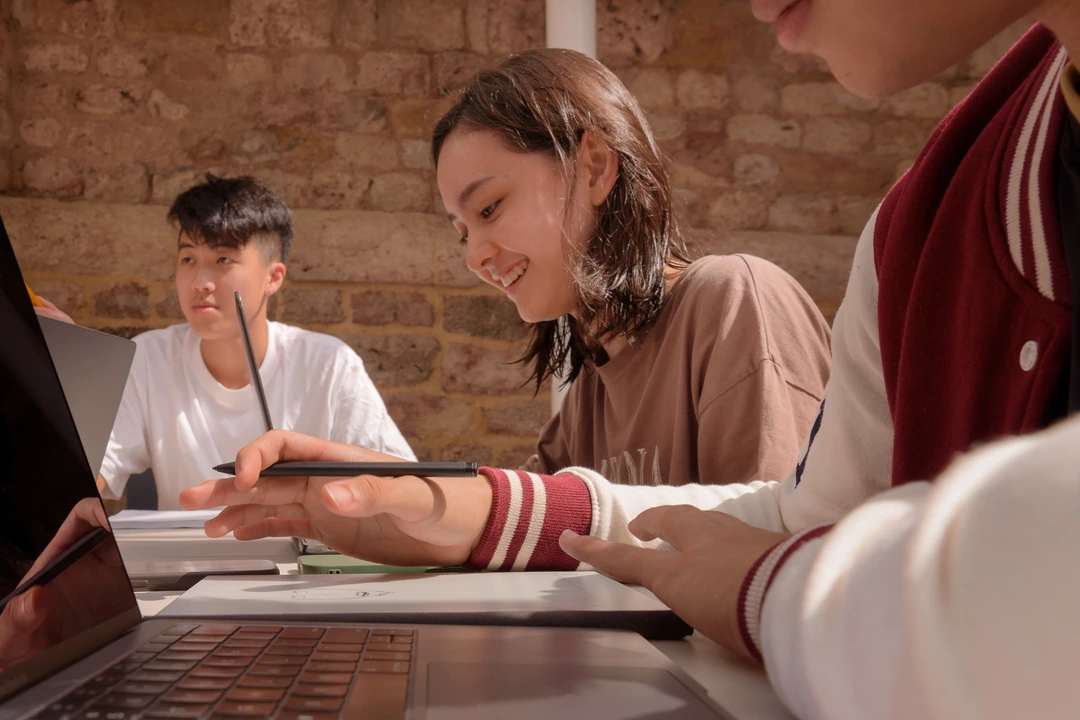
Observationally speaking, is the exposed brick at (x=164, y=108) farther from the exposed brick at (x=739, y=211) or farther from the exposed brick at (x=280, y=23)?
the exposed brick at (x=739, y=211)

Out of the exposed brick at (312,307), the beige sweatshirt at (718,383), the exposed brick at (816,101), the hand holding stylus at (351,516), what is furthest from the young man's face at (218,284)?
the exposed brick at (816,101)

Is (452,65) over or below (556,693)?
over

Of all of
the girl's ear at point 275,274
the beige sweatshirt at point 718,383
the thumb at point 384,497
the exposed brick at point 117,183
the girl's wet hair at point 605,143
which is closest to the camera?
the thumb at point 384,497

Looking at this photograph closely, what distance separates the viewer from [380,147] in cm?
376

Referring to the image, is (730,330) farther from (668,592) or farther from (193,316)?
(193,316)

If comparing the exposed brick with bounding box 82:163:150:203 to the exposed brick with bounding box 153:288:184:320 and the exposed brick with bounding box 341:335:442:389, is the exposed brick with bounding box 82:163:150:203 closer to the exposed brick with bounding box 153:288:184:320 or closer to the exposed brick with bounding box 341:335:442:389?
the exposed brick with bounding box 153:288:184:320

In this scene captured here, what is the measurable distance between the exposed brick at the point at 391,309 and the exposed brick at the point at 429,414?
1.07 feet

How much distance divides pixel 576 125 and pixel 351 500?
1055mm

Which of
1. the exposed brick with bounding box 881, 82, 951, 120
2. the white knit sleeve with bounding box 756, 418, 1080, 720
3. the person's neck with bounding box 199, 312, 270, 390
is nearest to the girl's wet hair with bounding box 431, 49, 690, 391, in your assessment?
the white knit sleeve with bounding box 756, 418, 1080, 720

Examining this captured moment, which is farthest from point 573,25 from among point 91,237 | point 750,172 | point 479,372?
point 91,237

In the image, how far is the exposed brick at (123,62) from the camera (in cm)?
357

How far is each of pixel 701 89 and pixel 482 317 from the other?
144 centimetres

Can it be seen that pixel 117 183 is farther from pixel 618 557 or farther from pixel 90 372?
pixel 618 557

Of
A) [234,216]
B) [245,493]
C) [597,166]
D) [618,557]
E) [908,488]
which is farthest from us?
[234,216]
